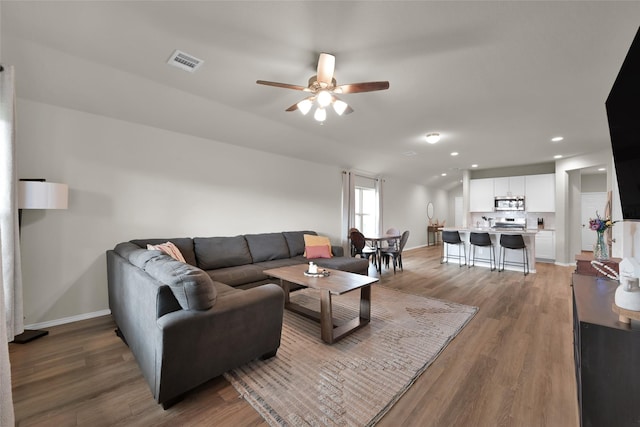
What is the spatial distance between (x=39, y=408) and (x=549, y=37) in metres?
4.52

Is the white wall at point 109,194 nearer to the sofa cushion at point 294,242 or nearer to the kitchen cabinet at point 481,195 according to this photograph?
the sofa cushion at point 294,242

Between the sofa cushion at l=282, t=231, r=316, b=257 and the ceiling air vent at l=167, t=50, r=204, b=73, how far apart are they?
2960mm

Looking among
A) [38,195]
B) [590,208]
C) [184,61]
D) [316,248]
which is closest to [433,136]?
[316,248]

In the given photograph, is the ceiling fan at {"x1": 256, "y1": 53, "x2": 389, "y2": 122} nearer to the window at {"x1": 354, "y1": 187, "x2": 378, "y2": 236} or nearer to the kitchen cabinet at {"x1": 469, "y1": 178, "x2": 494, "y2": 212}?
the window at {"x1": 354, "y1": 187, "x2": 378, "y2": 236}

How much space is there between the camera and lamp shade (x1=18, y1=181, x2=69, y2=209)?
7.77ft

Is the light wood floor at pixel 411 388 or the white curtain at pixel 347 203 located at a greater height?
the white curtain at pixel 347 203

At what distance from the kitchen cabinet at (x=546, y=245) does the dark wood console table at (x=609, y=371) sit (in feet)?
21.5

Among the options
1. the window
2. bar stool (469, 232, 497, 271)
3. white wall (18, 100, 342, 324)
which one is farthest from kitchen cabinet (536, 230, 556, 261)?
white wall (18, 100, 342, 324)

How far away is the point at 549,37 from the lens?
2039 mm

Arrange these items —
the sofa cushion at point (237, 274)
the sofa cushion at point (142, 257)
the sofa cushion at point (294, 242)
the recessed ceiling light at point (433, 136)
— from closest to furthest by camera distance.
A: the sofa cushion at point (142, 257) → the sofa cushion at point (237, 274) → the recessed ceiling light at point (433, 136) → the sofa cushion at point (294, 242)

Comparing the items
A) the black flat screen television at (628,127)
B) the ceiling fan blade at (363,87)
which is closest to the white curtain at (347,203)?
the ceiling fan blade at (363,87)

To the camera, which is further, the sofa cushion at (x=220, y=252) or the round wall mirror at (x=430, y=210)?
the round wall mirror at (x=430, y=210)

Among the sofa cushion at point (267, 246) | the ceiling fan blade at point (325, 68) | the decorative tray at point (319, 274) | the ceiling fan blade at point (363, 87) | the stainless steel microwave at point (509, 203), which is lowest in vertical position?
the decorative tray at point (319, 274)

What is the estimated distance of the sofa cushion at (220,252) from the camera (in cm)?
358
